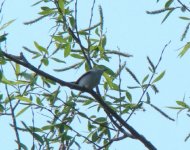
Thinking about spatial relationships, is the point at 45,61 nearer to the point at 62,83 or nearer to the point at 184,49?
the point at 62,83

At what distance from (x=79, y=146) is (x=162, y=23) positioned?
5.17 ft

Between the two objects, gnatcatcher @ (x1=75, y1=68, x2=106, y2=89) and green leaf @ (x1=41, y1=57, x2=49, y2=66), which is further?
gnatcatcher @ (x1=75, y1=68, x2=106, y2=89)

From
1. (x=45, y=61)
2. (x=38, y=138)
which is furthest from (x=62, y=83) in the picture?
(x=45, y=61)

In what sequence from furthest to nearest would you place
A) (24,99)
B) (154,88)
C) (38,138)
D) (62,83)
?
(154,88), (24,99), (38,138), (62,83)

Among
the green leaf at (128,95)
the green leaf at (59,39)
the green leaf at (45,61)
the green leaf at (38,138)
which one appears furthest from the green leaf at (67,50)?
the green leaf at (38,138)

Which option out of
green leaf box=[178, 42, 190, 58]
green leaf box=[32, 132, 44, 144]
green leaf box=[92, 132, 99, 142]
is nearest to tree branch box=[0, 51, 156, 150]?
green leaf box=[32, 132, 44, 144]

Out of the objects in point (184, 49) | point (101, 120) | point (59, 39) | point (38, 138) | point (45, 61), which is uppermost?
point (59, 39)

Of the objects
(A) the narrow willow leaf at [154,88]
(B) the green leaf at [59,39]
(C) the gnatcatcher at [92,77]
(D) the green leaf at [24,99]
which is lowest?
(A) the narrow willow leaf at [154,88]

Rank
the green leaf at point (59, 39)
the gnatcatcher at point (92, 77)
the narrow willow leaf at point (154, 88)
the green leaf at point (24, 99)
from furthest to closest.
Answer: the gnatcatcher at point (92, 77)
the green leaf at point (59, 39)
the narrow willow leaf at point (154, 88)
the green leaf at point (24, 99)

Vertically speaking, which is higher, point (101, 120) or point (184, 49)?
point (184, 49)

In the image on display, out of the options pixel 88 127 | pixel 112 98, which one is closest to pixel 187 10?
pixel 112 98

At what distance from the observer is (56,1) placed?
205 inches

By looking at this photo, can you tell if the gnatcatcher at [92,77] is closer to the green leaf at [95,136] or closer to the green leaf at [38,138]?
the green leaf at [95,136]

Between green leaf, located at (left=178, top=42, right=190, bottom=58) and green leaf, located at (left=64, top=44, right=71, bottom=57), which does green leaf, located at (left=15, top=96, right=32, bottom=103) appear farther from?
green leaf, located at (left=178, top=42, right=190, bottom=58)
